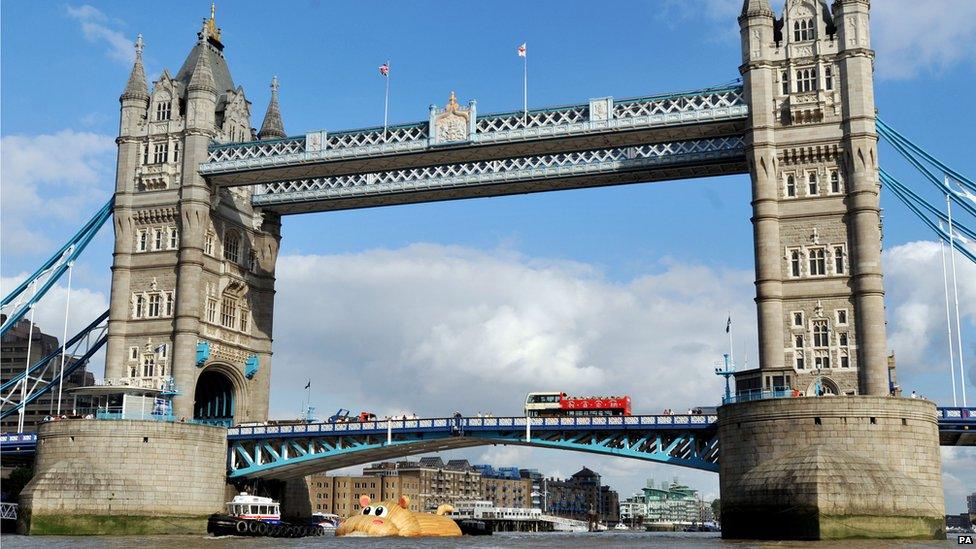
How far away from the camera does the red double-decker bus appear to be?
70688mm

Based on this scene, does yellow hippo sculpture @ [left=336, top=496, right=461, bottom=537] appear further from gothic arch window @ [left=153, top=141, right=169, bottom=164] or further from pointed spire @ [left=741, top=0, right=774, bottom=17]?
pointed spire @ [left=741, top=0, right=774, bottom=17]

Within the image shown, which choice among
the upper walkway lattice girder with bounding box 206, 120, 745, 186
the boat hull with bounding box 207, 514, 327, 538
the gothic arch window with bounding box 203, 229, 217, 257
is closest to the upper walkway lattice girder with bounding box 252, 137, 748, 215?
the upper walkway lattice girder with bounding box 206, 120, 745, 186

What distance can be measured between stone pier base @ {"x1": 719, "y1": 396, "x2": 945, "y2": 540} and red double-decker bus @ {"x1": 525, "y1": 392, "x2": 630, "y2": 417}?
10150 millimetres

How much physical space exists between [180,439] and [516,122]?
94.3ft

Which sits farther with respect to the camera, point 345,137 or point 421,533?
point 345,137

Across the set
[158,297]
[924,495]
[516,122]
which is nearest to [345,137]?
[516,122]

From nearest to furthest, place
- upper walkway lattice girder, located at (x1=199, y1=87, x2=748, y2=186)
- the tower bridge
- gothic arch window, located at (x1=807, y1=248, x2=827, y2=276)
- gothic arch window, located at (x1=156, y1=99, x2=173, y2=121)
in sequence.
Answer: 1. the tower bridge
2. gothic arch window, located at (x1=807, y1=248, x2=827, y2=276)
3. upper walkway lattice girder, located at (x1=199, y1=87, x2=748, y2=186)
4. gothic arch window, located at (x1=156, y1=99, x2=173, y2=121)

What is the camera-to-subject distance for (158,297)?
78750mm

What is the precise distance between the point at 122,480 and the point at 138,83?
29.8 metres

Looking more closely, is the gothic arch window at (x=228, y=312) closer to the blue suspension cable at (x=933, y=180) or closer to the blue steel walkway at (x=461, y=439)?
the blue steel walkway at (x=461, y=439)

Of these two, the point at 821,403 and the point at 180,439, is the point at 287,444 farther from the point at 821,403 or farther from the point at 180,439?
the point at 821,403

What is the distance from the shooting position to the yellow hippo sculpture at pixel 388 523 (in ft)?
221

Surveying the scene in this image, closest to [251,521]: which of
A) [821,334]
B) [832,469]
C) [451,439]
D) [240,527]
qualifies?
[240,527]

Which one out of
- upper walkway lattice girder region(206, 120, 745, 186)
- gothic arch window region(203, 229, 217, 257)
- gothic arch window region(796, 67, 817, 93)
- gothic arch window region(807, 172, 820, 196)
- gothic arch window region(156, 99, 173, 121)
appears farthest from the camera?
gothic arch window region(156, 99, 173, 121)
